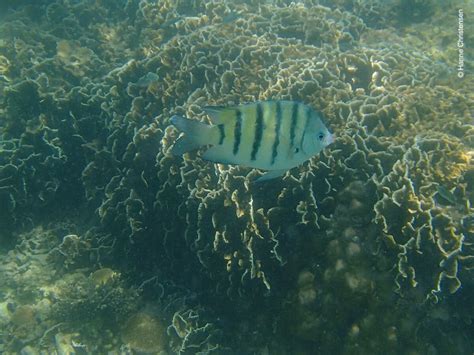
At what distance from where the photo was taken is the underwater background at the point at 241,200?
4164 mm

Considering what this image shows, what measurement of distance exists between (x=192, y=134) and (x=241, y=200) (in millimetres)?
2355

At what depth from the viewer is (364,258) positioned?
4.14m

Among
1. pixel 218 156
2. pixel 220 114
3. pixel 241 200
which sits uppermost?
pixel 220 114

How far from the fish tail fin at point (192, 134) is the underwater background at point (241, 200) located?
2190 mm

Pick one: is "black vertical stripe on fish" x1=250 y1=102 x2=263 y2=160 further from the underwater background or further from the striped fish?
the underwater background

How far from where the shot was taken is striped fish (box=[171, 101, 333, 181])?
8.51ft

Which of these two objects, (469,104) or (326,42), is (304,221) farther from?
(326,42)

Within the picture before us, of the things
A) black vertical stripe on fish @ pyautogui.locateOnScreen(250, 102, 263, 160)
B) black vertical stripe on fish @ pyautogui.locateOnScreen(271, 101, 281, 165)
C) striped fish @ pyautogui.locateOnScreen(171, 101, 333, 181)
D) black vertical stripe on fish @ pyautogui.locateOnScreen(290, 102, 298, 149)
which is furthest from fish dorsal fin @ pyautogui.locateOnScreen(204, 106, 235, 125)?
black vertical stripe on fish @ pyautogui.locateOnScreen(290, 102, 298, 149)

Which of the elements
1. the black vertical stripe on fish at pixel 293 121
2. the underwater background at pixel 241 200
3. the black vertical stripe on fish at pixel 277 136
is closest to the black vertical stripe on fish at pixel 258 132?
the black vertical stripe on fish at pixel 277 136

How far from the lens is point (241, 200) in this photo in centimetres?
488

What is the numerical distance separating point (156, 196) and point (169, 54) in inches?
117

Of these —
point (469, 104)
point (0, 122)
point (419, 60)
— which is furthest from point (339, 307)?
point (0, 122)
